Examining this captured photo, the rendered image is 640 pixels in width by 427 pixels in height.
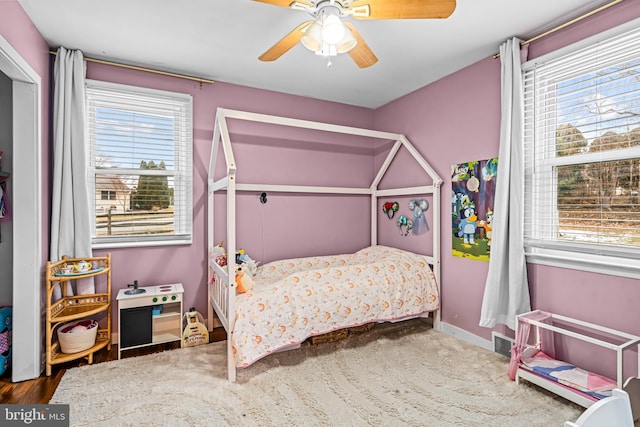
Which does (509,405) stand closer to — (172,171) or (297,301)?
(297,301)

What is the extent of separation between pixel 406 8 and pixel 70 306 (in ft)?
10.1

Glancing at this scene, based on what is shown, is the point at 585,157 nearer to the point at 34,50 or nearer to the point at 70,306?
the point at 34,50

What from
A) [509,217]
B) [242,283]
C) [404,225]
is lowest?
[242,283]

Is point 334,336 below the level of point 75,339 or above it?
below

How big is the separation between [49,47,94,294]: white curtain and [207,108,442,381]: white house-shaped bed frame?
97cm

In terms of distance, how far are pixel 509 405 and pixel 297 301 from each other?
144 centimetres

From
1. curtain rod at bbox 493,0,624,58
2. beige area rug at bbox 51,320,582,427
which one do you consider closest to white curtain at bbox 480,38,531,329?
curtain rod at bbox 493,0,624,58

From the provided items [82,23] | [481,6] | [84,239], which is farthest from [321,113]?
[84,239]

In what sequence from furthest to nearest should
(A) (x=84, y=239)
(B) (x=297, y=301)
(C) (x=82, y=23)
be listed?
(A) (x=84, y=239) < (B) (x=297, y=301) < (C) (x=82, y=23)

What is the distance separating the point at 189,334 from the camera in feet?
9.21

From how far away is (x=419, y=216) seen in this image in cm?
339

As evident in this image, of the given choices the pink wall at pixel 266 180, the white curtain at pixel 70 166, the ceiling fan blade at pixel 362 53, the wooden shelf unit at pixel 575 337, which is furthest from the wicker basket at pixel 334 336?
the ceiling fan blade at pixel 362 53

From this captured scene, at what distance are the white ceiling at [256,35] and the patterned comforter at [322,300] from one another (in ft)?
5.77

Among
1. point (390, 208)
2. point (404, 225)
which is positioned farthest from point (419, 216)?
point (390, 208)
